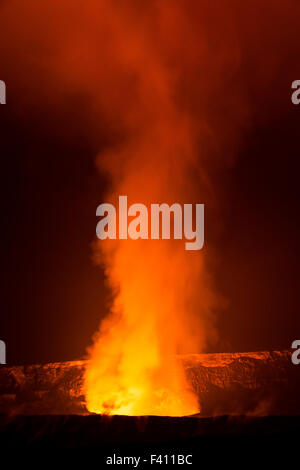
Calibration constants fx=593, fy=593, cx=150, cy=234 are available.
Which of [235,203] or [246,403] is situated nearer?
[246,403]

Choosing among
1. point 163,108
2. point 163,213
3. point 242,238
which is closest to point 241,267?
point 242,238

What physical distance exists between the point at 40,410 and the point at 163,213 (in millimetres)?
2755

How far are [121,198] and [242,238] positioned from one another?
165 centimetres

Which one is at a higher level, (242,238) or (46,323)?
(242,238)

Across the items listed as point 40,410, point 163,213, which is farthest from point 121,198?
point 40,410

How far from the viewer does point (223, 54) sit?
7.04 m

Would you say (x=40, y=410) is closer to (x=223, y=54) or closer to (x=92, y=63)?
(x=92, y=63)

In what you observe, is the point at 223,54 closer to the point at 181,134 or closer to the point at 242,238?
the point at 181,134

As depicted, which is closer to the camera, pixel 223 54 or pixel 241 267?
pixel 223 54

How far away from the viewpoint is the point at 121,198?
7336mm
